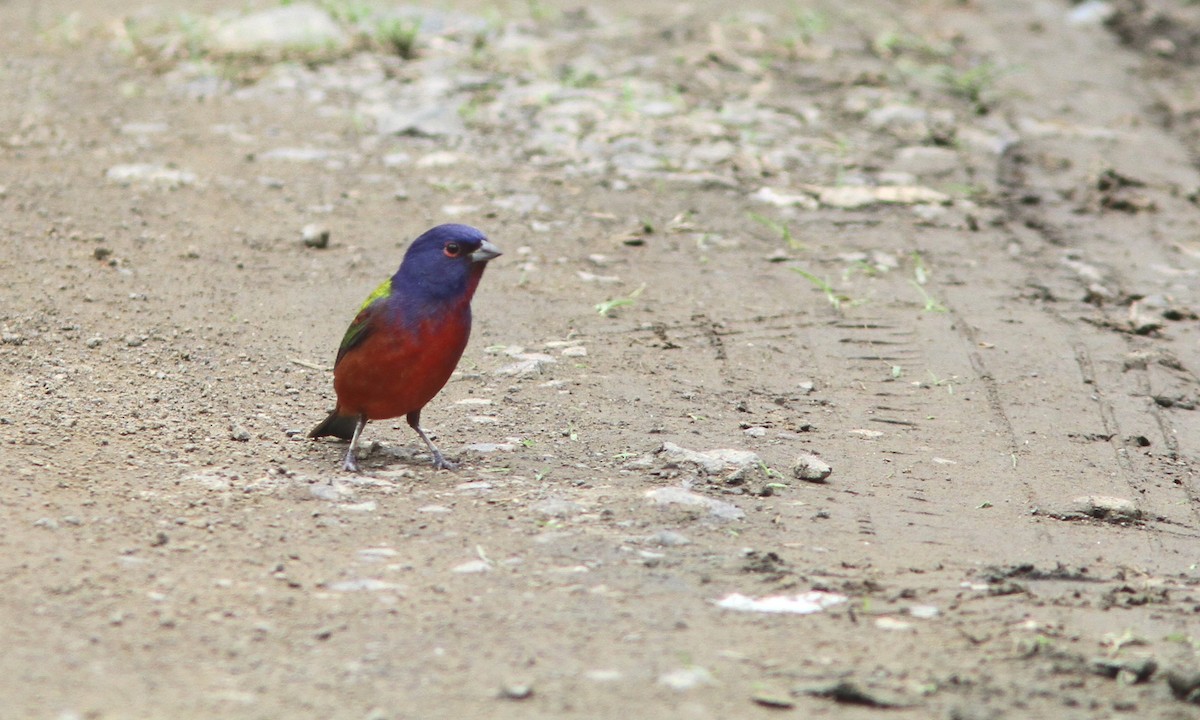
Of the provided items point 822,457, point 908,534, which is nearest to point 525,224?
point 822,457

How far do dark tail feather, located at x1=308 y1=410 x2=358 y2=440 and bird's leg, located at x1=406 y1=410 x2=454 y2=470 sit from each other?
207 mm

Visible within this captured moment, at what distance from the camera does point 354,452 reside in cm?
495

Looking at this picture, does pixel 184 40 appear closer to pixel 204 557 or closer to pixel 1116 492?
pixel 204 557

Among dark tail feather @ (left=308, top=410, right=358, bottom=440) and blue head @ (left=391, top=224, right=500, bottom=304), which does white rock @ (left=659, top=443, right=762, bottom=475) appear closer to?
blue head @ (left=391, top=224, right=500, bottom=304)

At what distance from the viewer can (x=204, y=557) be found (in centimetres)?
398

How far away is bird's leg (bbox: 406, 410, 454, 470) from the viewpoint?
485cm

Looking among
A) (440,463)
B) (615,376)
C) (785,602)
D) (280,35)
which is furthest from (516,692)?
(280,35)

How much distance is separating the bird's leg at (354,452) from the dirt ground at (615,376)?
0.07m

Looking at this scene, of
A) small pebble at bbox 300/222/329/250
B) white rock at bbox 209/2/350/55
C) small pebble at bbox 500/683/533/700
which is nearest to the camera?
small pebble at bbox 500/683/533/700

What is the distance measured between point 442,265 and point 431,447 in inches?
25.4

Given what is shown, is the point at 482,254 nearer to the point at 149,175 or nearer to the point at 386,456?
the point at 386,456

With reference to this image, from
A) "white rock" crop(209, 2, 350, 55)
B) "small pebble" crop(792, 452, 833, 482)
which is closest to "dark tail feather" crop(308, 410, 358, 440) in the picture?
"small pebble" crop(792, 452, 833, 482)

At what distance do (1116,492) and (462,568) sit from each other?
2.43 metres

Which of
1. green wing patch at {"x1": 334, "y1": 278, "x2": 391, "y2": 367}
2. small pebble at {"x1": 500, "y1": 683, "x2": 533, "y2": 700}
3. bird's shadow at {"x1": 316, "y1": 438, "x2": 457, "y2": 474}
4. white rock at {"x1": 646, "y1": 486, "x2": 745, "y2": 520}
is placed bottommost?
bird's shadow at {"x1": 316, "y1": 438, "x2": 457, "y2": 474}
